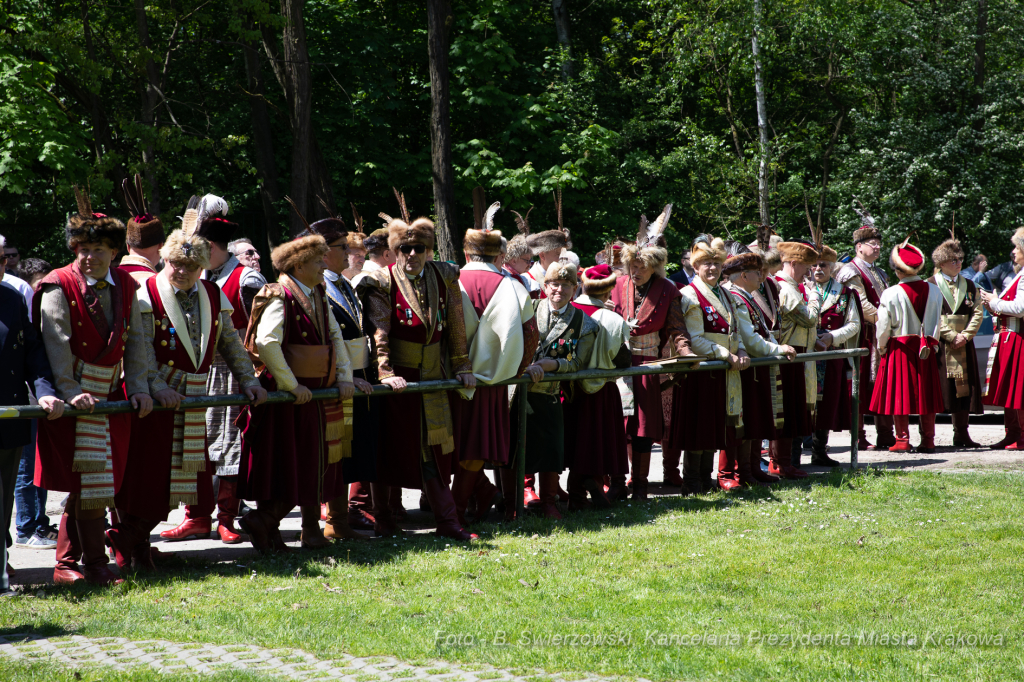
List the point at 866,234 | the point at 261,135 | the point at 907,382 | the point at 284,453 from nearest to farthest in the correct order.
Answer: the point at 284,453 → the point at 907,382 → the point at 866,234 → the point at 261,135

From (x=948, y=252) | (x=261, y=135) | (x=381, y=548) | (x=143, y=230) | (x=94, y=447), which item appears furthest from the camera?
(x=261, y=135)

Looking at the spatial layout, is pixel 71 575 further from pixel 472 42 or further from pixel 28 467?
pixel 472 42

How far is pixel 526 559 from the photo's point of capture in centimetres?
592

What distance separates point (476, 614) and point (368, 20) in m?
16.8

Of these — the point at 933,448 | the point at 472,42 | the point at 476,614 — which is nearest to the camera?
the point at 476,614

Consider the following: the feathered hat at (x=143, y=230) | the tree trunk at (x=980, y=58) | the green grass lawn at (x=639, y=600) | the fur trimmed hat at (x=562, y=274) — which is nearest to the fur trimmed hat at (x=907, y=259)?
the green grass lawn at (x=639, y=600)

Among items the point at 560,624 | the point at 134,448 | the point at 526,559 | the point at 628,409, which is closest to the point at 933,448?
the point at 628,409

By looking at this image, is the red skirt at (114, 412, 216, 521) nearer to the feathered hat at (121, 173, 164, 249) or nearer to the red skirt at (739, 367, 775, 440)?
the feathered hat at (121, 173, 164, 249)

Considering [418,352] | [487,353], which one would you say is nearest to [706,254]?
[487,353]

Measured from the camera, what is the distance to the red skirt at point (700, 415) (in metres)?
8.05

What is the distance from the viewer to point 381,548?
6.19 m

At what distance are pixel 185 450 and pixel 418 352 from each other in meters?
1.57

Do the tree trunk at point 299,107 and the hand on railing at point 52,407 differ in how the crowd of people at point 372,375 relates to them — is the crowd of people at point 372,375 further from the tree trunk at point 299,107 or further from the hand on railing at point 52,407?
the tree trunk at point 299,107

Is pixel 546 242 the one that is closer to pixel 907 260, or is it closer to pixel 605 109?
pixel 907 260
